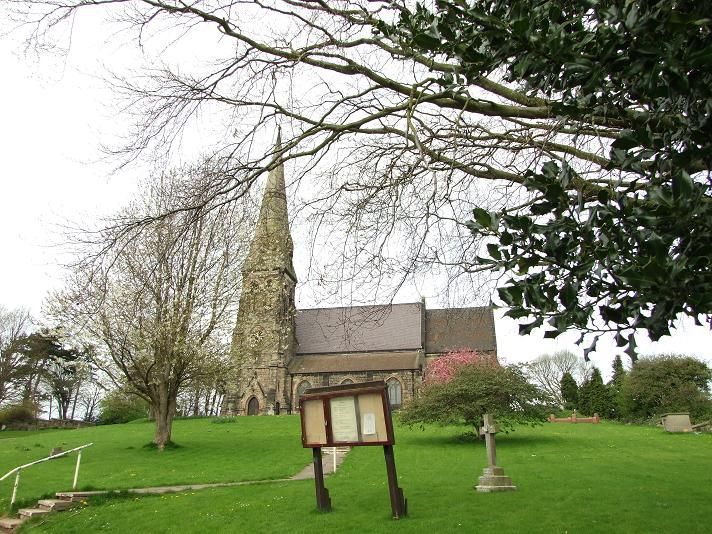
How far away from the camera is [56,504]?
39.3 ft

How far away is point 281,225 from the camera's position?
8.09 meters

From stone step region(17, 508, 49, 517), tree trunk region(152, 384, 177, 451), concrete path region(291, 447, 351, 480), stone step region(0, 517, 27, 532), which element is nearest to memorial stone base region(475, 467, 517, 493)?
concrete path region(291, 447, 351, 480)

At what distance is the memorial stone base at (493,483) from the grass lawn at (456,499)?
0.84 feet

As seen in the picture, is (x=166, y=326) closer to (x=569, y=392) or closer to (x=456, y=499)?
(x=456, y=499)

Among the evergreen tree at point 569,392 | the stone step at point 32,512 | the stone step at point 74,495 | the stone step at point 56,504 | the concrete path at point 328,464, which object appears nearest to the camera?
the stone step at point 32,512

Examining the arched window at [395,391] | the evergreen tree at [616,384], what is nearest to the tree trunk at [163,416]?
the arched window at [395,391]

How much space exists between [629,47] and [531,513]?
A: 27.5ft

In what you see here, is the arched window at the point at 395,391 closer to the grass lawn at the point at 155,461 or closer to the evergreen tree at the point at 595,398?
the evergreen tree at the point at 595,398

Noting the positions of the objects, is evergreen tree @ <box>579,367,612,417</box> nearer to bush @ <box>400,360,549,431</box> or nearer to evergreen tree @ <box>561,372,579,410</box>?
evergreen tree @ <box>561,372,579,410</box>

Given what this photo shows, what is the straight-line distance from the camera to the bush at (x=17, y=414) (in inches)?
1716

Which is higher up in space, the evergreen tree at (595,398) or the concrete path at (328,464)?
the evergreen tree at (595,398)

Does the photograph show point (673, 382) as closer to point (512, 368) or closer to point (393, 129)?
point (512, 368)

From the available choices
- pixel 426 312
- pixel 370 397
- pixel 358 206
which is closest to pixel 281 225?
pixel 358 206

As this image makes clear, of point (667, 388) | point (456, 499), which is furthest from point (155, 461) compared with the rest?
point (667, 388)
